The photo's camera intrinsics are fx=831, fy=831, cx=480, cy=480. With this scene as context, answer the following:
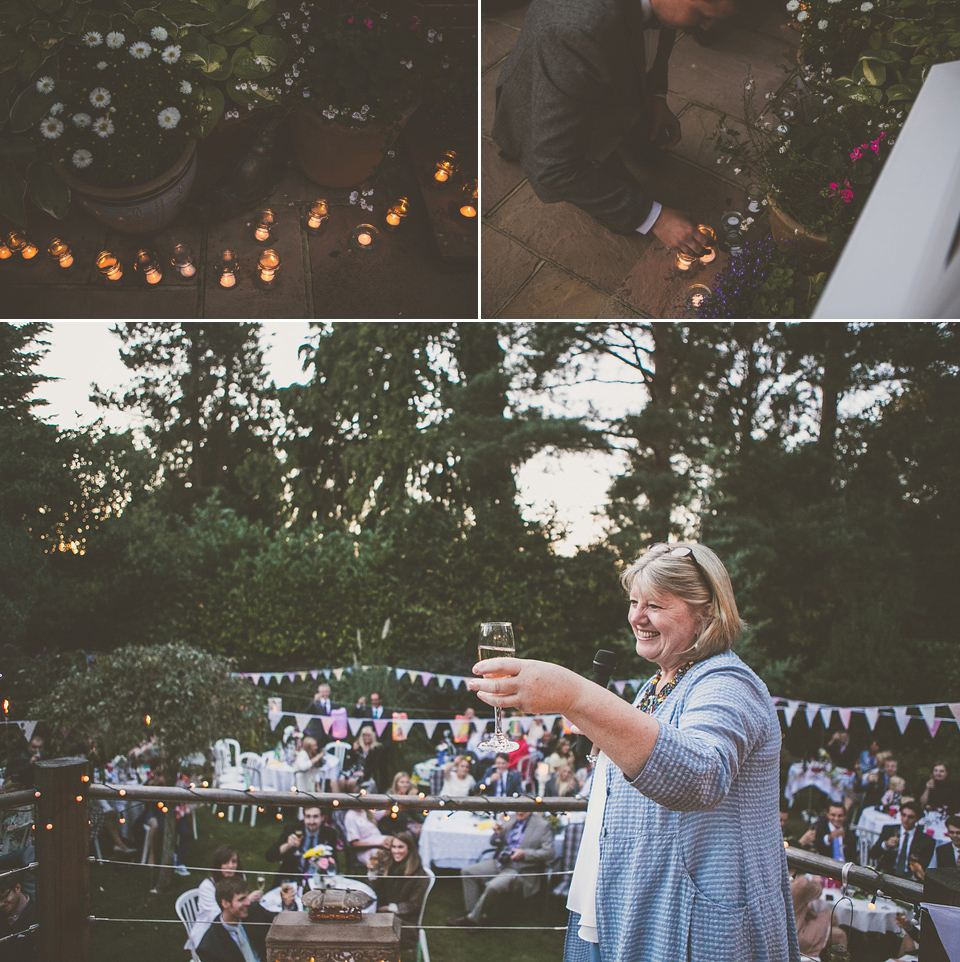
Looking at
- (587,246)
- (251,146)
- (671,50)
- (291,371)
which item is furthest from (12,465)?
(671,50)

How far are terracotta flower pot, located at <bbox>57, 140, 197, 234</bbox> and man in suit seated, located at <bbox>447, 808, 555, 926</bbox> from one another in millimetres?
3846

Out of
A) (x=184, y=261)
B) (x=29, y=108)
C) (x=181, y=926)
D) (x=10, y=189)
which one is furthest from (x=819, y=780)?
(x=29, y=108)

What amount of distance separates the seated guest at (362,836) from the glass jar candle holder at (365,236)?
3409mm

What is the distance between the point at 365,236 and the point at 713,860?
9.55ft

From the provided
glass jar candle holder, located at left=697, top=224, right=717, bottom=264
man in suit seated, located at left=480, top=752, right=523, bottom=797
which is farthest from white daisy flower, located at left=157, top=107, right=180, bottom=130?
man in suit seated, located at left=480, top=752, right=523, bottom=797

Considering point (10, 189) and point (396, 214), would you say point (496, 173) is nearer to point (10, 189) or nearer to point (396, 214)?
point (396, 214)

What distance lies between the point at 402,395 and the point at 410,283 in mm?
2801

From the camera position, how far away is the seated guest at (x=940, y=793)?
18.2 ft

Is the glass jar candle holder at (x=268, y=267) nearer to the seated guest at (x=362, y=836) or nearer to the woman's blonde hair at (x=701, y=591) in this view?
the woman's blonde hair at (x=701, y=591)

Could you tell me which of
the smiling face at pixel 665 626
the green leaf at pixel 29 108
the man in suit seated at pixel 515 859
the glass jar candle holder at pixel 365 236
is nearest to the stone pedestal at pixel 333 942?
the smiling face at pixel 665 626

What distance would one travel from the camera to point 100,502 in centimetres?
559

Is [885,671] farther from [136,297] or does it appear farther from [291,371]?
[136,297]

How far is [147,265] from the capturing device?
135 inches

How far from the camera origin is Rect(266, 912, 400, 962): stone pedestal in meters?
2.72
